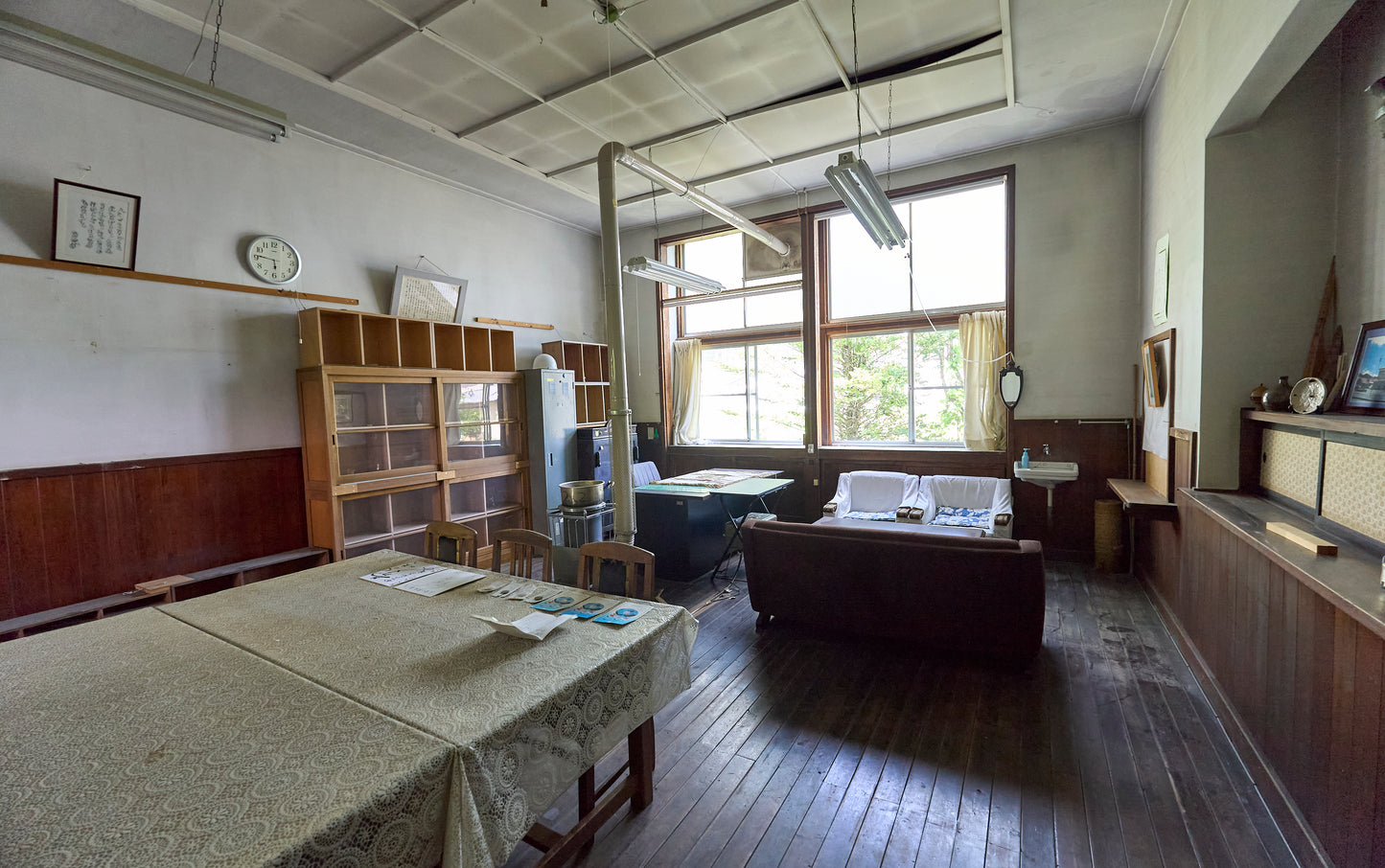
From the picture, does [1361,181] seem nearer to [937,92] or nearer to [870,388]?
[937,92]

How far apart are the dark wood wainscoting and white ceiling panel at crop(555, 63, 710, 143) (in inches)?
146

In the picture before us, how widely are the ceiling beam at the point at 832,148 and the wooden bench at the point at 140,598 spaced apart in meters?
4.40

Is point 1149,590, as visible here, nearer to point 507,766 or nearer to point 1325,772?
point 1325,772

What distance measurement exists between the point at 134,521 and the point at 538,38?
13.7ft

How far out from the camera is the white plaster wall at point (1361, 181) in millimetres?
2381

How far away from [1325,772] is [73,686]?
150 inches

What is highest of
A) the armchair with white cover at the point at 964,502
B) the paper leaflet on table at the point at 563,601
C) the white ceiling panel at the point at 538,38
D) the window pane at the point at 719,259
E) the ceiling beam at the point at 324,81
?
the white ceiling panel at the point at 538,38

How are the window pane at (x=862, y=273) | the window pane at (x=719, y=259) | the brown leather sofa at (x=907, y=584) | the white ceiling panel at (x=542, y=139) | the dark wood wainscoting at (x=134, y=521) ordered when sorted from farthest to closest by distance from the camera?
the window pane at (x=719, y=259) → the window pane at (x=862, y=273) → the white ceiling panel at (x=542, y=139) → the dark wood wainscoting at (x=134, y=521) → the brown leather sofa at (x=907, y=584)

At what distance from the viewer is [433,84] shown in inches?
Answer: 166

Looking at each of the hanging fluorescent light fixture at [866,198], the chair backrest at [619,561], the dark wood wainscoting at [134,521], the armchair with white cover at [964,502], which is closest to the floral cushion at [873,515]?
the armchair with white cover at [964,502]

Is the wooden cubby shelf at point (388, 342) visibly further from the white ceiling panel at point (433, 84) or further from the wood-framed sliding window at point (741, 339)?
the wood-framed sliding window at point (741, 339)

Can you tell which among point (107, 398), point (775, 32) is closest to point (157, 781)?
point (107, 398)

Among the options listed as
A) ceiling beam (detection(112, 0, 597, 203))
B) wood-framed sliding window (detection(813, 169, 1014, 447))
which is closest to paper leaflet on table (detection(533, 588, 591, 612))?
ceiling beam (detection(112, 0, 597, 203))

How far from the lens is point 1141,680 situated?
10.00 ft
